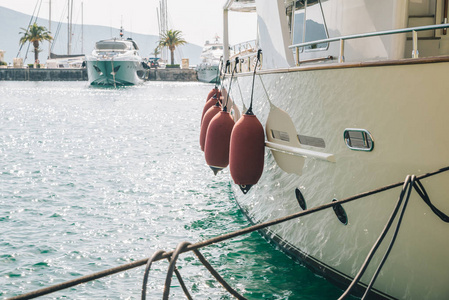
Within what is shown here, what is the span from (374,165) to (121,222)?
488 cm

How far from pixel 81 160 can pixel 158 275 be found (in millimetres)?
8421

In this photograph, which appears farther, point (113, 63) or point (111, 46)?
point (111, 46)

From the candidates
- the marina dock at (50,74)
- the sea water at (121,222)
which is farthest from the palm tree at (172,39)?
the sea water at (121,222)

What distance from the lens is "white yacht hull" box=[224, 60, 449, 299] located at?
399 cm

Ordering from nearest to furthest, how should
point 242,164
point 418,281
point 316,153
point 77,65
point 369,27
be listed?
1. point 418,281
2. point 316,153
3. point 369,27
4. point 242,164
5. point 77,65

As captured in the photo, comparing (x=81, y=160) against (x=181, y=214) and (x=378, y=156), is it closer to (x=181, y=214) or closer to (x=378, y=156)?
(x=181, y=214)

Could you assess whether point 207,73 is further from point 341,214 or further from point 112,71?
point 341,214

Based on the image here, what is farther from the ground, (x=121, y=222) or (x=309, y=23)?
(x=309, y=23)

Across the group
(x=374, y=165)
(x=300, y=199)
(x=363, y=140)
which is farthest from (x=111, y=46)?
(x=374, y=165)

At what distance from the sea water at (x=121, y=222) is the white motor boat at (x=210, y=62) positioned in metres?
50.4

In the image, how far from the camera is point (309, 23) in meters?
6.64

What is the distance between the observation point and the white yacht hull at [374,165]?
3.99 metres

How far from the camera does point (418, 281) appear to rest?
421 centimetres

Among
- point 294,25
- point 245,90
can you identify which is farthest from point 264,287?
point 294,25
